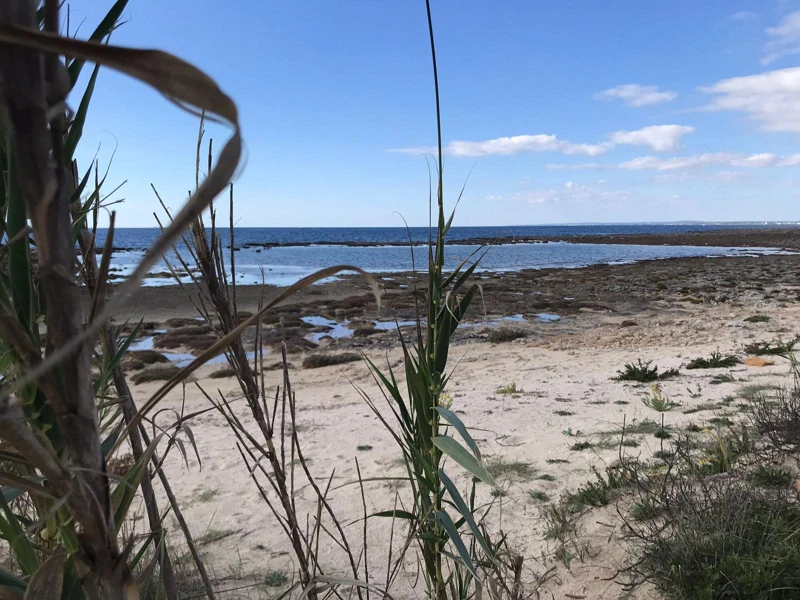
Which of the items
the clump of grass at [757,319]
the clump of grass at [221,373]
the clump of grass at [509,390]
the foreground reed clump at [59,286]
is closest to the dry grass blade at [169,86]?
the foreground reed clump at [59,286]

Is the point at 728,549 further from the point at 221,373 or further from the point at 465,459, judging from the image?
the point at 221,373

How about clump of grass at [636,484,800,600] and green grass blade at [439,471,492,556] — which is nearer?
green grass blade at [439,471,492,556]

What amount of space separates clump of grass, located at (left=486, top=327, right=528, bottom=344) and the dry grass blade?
505 inches

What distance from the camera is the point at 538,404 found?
6723 millimetres

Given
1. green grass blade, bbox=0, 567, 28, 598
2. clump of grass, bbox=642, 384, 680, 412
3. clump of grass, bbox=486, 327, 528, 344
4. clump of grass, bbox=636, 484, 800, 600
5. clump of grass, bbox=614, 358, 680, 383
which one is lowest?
clump of grass, bbox=486, 327, 528, 344

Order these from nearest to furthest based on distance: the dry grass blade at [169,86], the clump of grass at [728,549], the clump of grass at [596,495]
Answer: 1. the dry grass blade at [169,86]
2. the clump of grass at [728,549]
3. the clump of grass at [596,495]

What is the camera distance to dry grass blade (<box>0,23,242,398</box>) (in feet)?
0.83

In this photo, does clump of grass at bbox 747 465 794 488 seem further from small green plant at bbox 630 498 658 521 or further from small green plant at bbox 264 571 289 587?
small green plant at bbox 264 571 289 587

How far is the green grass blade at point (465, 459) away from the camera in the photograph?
0.94 m

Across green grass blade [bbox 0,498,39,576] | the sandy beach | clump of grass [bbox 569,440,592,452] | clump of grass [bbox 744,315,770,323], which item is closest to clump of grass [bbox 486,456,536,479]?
the sandy beach

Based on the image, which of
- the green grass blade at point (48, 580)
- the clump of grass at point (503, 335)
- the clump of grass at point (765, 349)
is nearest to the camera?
the green grass blade at point (48, 580)

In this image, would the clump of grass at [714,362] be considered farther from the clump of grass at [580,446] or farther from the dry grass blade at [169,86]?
the dry grass blade at [169,86]

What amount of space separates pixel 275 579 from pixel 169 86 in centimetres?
353

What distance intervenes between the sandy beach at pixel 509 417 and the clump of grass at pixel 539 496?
0.07ft
